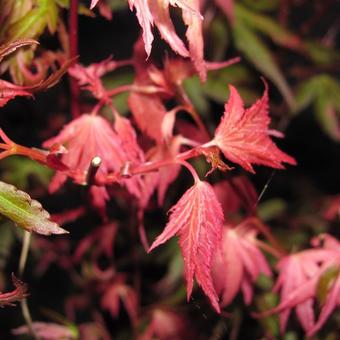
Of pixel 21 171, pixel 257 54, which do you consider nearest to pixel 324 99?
pixel 257 54

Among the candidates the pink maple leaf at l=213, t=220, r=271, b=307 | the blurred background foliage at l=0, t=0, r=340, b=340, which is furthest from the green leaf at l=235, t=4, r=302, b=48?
the pink maple leaf at l=213, t=220, r=271, b=307

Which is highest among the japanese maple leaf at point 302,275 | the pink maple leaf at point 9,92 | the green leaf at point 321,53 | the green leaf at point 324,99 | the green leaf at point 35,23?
the green leaf at point 35,23

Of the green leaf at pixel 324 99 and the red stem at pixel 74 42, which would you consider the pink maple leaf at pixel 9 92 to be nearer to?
the red stem at pixel 74 42

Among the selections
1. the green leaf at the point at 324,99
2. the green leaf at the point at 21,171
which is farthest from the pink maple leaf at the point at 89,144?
the green leaf at the point at 324,99

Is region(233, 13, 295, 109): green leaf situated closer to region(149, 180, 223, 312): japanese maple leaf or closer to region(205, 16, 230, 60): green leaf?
region(205, 16, 230, 60): green leaf

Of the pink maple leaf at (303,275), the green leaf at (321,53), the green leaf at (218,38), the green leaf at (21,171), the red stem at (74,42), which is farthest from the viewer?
the green leaf at (321,53)

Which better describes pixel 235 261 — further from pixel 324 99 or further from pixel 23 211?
pixel 324 99
